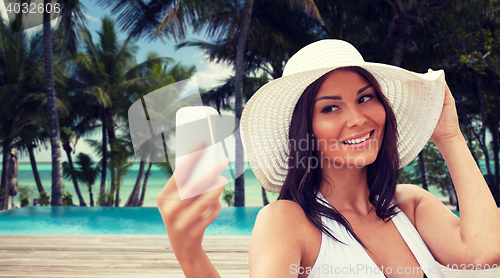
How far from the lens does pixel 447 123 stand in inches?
38.2

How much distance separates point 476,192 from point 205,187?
751 millimetres

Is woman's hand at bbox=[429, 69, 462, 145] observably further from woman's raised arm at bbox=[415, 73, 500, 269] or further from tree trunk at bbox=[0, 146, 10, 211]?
tree trunk at bbox=[0, 146, 10, 211]

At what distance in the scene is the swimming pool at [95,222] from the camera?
20.7 feet

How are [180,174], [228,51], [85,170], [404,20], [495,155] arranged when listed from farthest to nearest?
1. [85,170]
2. [495,155]
3. [228,51]
4. [404,20]
5. [180,174]

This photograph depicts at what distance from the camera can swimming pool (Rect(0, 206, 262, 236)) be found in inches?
248

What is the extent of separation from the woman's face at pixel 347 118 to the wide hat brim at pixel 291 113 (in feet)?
0.19

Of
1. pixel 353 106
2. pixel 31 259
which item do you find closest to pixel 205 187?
pixel 353 106

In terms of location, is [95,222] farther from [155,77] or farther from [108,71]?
[108,71]

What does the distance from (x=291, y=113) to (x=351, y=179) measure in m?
0.28

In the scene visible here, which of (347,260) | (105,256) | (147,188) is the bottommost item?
(147,188)

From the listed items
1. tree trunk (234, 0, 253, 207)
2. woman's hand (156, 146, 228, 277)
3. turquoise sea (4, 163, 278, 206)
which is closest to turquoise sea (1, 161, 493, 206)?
turquoise sea (4, 163, 278, 206)

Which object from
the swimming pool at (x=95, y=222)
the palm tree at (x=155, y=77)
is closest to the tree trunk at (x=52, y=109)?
the swimming pool at (x=95, y=222)

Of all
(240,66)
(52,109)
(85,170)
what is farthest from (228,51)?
(85,170)

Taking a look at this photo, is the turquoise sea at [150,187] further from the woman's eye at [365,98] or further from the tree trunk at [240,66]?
the woman's eye at [365,98]
